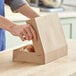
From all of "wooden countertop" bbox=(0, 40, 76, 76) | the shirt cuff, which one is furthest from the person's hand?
the shirt cuff

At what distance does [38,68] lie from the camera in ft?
4.03

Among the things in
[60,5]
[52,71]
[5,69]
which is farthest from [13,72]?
[60,5]

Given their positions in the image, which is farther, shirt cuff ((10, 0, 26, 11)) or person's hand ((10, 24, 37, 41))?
shirt cuff ((10, 0, 26, 11))

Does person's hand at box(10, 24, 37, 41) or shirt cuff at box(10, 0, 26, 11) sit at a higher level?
shirt cuff at box(10, 0, 26, 11)

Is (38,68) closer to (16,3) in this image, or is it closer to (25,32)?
(25,32)

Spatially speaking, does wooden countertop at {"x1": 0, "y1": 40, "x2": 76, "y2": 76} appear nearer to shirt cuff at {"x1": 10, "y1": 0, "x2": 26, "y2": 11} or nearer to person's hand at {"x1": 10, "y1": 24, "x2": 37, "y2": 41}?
person's hand at {"x1": 10, "y1": 24, "x2": 37, "y2": 41}

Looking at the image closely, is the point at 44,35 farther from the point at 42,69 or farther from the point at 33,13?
the point at 33,13

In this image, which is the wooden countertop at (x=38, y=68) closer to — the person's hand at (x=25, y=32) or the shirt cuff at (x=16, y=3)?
the person's hand at (x=25, y=32)

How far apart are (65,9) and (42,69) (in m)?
1.82

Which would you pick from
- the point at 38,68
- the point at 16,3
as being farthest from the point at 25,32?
the point at 16,3

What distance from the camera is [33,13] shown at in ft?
5.48

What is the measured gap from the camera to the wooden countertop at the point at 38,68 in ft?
3.79

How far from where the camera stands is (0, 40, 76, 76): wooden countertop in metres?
1.15

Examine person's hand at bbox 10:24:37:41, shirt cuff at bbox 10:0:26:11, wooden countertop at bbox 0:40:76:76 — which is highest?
shirt cuff at bbox 10:0:26:11
